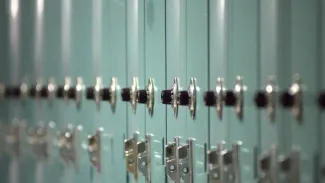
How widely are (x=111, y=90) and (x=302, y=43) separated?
0.99 meters

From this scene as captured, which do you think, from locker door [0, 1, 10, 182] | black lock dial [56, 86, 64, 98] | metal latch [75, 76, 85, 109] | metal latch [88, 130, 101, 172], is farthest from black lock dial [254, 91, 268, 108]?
locker door [0, 1, 10, 182]

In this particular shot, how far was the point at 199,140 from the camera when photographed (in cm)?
183

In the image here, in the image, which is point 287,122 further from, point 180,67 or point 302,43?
point 180,67

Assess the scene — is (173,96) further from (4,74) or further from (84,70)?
(4,74)

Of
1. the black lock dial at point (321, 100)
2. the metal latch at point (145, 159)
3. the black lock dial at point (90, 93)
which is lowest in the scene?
the metal latch at point (145, 159)

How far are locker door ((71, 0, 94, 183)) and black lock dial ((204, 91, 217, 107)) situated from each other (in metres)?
0.74

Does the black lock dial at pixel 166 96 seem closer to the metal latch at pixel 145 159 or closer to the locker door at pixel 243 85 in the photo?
the metal latch at pixel 145 159

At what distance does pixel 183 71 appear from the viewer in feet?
6.27

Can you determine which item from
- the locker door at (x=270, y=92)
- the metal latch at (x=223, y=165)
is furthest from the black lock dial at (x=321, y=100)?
the metal latch at (x=223, y=165)

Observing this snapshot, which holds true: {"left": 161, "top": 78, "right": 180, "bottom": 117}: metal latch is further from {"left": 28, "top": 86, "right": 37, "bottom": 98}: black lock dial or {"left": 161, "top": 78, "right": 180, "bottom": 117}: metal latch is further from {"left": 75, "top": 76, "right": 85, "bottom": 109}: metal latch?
{"left": 28, "top": 86, "right": 37, "bottom": 98}: black lock dial

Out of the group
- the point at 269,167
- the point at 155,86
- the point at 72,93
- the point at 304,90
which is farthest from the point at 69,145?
the point at 304,90

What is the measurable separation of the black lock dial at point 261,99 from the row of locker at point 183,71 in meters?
0.02

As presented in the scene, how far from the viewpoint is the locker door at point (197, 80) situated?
1.80 m

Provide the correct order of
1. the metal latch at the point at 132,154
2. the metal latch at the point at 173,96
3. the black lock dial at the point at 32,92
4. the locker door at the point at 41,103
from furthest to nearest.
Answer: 1. the black lock dial at the point at 32,92
2. the locker door at the point at 41,103
3. the metal latch at the point at 132,154
4. the metal latch at the point at 173,96
